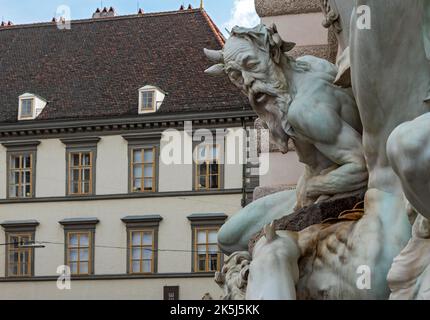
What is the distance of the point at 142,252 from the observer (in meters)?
42.9

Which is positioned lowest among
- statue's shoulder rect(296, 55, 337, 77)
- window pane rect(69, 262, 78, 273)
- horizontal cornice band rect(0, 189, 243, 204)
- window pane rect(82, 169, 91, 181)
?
window pane rect(69, 262, 78, 273)

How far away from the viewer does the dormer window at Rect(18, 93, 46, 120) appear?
144 ft

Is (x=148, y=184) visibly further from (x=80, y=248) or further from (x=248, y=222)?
(x=248, y=222)

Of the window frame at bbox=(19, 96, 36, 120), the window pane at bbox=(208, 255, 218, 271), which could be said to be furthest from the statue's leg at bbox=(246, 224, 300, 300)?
the window frame at bbox=(19, 96, 36, 120)

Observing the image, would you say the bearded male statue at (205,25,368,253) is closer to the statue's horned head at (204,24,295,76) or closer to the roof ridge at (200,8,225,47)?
the statue's horned head at (204,24,295,76)

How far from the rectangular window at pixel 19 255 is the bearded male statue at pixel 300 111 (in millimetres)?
40678

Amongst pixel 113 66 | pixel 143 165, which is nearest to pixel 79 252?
pixel 143 165

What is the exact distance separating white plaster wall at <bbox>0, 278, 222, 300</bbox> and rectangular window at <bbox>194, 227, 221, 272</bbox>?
49 centimetres

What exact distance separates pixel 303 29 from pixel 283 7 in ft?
0.62

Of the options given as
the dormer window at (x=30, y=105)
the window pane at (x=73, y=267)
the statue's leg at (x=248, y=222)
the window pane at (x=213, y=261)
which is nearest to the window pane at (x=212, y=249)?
the window pane at (x=213, y=261)

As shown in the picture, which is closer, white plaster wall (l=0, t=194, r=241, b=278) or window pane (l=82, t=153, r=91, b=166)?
white plaster wall (l=0, t=194, r=241, b=278)

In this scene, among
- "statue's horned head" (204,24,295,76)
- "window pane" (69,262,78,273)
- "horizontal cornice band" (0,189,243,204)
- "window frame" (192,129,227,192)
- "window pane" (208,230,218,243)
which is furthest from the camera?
"window pane" (69,262,78,273)

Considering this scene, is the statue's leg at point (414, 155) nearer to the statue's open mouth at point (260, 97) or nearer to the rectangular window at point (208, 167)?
the statue's open mouth at point (260, 97)
